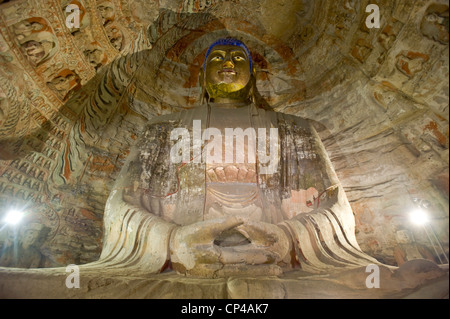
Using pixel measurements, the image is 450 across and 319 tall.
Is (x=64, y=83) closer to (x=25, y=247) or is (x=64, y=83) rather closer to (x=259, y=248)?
(x=25, y=247)

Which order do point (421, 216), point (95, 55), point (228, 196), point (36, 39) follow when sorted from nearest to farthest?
point (421, 216)
point (228, 196)
point (36, 39)
point (95, 55)

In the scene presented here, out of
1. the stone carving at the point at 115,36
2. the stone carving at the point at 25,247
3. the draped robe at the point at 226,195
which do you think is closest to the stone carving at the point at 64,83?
the stone carving at the point at 115,36

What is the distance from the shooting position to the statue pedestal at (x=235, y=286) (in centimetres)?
160

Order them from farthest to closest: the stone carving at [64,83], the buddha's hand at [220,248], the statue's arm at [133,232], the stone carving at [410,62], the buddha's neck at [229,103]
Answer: the buddha's neck at [229,103] < the stone carving at [64,83] < the stone carving at [410,62] < the statue's arm at [133,232] < the buddha's hand at [220,248]

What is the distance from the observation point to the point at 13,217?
320 cm

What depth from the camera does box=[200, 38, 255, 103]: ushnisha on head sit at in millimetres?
3553

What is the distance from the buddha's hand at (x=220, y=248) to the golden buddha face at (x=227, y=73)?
6.43ft

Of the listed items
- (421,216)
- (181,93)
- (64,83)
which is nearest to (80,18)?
(64,83)

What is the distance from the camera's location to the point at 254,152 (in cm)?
300

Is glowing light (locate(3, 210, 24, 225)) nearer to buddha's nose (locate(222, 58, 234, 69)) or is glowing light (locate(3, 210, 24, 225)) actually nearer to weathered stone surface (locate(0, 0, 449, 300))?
weathered stone surface (locate(0, 0, 449, 300))

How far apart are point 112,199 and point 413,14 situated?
10.1ft

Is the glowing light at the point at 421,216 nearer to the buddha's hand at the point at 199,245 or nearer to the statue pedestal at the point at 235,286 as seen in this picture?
the statue pedestal at the point at 235,286

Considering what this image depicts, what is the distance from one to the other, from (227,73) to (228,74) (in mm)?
16

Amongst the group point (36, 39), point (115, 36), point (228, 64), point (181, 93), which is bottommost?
point (36, 39)
